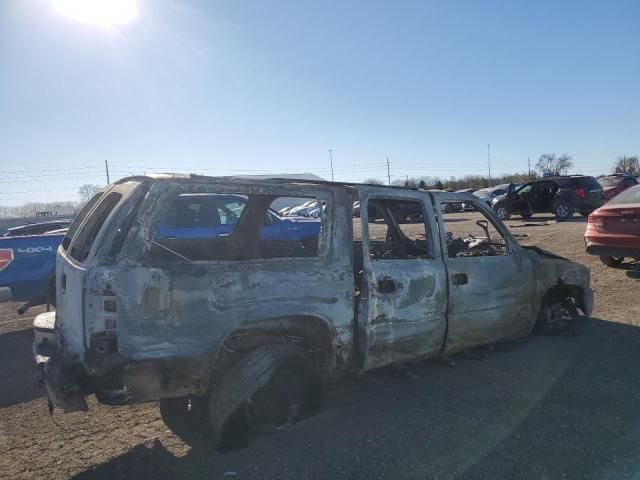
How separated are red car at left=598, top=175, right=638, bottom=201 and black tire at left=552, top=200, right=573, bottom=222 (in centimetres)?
229

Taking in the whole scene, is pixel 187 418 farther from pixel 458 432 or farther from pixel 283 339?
pixel 458 432

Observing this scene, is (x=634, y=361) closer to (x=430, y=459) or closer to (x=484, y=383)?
(x=484, y=383)

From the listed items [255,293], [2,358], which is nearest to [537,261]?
[255,293]

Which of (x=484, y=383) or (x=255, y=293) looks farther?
(x=484, y=383)

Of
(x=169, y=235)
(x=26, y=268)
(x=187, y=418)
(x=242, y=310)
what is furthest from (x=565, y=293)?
(x=26, y=268)

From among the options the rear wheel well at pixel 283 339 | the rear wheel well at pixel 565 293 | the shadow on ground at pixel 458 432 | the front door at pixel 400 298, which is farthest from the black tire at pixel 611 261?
the rear wheel well at pixel 283 339

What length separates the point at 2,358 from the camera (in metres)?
5.04

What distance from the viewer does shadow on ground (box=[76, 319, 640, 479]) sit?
281 cm

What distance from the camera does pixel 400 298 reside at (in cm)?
367

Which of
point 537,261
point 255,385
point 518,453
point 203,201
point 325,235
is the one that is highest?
point 203,201

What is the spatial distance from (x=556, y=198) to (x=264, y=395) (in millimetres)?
17776

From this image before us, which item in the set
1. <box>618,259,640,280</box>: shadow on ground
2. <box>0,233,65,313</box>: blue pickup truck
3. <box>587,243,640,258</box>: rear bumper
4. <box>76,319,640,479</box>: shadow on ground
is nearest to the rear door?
<box>76,319,640,479</box>: shadow on ground

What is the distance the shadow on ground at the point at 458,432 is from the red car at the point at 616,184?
17.7 metres

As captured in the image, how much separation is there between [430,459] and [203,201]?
5452 millimetres
